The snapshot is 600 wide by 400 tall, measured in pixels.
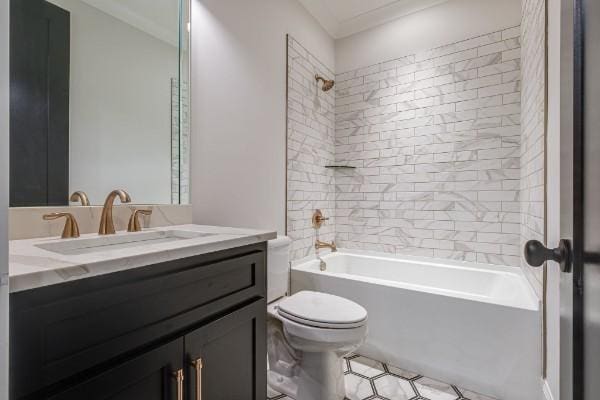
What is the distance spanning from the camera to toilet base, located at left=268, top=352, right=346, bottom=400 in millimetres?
1530

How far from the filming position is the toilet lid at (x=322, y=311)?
1.42m

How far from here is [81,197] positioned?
119 centimetres

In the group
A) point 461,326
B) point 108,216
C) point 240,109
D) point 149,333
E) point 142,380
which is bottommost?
point 461,326

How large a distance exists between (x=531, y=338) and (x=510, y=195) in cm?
110

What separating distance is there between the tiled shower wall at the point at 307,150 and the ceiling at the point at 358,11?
Result: 1.28ft

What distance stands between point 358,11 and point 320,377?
2882 millimetres

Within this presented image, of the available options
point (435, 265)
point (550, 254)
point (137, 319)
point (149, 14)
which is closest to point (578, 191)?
point (550, 254)

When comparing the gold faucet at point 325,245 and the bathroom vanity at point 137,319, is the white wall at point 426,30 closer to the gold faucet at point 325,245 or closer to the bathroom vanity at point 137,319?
the gold faucet at point 325,245

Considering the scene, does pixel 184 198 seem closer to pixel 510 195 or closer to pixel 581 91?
pixel 581 91

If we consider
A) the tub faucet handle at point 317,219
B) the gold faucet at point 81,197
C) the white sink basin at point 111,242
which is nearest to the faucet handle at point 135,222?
the white sink basin at point 111,242

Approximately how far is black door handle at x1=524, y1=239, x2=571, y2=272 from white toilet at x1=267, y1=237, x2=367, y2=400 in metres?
0.96

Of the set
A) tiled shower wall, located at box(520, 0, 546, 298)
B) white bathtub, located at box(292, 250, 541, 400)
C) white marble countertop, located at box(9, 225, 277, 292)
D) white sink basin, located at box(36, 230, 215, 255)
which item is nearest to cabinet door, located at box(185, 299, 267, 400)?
white marble countertop, located at box(9, 225, 277, 292)

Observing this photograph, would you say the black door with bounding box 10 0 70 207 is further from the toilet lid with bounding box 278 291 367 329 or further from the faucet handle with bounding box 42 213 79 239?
the toilet lid with bounding box 278 291 367 329

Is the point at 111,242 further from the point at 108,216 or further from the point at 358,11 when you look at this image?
the point at 358,11
